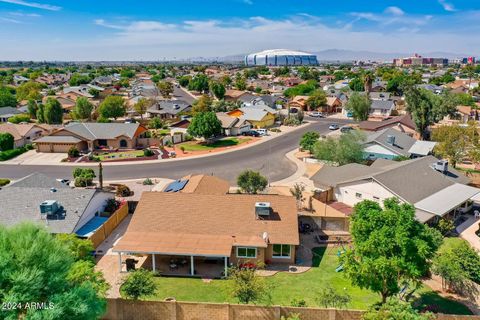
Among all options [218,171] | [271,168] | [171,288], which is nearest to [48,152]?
[218,171]

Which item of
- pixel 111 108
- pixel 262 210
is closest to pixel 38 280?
pixel 262 210

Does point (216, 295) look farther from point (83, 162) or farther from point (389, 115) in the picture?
point (389, 115)

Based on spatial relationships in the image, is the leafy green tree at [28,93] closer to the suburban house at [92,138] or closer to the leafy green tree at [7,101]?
the leafy green tree at [7,101]

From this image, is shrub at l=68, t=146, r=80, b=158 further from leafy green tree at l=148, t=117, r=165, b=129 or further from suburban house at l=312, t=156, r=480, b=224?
suburban house at l=312, t=156, r=480, b=224

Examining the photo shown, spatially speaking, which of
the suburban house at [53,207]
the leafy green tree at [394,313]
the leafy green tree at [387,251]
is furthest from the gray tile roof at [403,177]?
the suburban house at [53,207]

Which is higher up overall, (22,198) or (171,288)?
(22,198)
